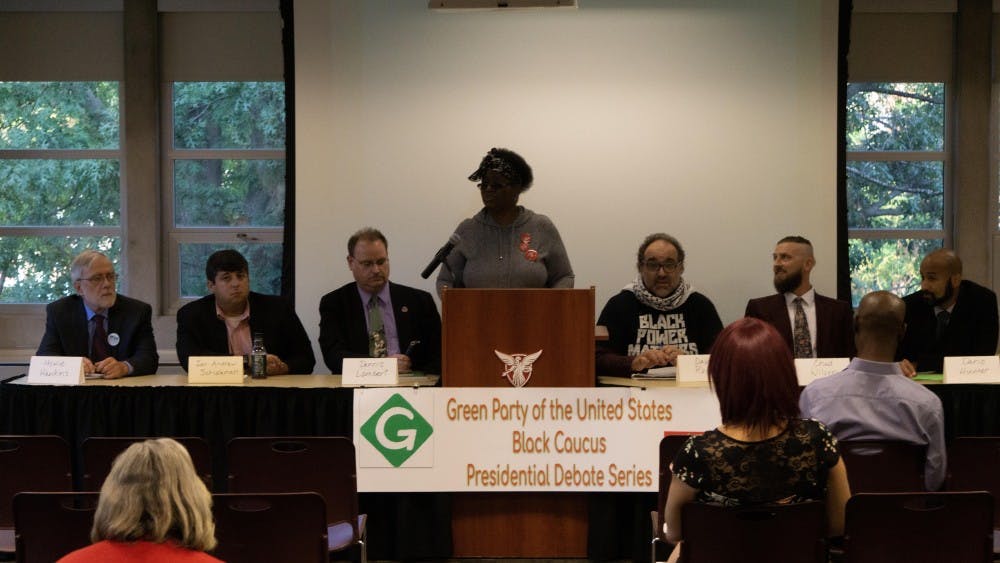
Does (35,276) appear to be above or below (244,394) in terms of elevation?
above

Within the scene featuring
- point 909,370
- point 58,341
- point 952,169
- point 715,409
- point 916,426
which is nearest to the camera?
point 916,426

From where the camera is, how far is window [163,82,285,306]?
6578 millimetres

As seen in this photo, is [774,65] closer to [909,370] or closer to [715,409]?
[909,370]

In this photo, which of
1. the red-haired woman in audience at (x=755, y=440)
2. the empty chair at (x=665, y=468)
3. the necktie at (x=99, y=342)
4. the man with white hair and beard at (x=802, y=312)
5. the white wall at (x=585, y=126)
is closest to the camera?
the red-haired woman in audience at (x=755, y=440)

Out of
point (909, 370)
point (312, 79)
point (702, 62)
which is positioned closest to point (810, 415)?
point (909, 370)

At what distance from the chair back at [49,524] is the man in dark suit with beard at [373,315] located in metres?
2.14

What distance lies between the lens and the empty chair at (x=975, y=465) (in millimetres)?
3395

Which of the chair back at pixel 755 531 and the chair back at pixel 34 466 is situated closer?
the chair back at pixel 755 531

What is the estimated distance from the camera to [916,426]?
3123 millimetres

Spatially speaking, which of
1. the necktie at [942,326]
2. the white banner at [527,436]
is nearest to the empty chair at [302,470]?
the white banner at [527,436]

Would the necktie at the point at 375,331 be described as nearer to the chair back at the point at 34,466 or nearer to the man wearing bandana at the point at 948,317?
the chair back at the point at 34,466

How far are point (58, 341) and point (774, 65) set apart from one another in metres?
3.86

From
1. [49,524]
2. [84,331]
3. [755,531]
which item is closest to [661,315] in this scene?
[755,531]

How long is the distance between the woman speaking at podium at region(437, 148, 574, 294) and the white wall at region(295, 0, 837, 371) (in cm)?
93
